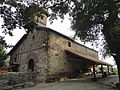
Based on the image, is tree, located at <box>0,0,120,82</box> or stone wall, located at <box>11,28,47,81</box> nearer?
tree, located at <box>0,0,120,82</box>

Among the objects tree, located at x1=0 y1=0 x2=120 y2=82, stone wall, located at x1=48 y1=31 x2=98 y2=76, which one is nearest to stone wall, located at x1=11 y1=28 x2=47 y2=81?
stone wall, located at x1=48 y1=31 x2=98 y2=76

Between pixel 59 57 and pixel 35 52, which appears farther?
pixel 59 57

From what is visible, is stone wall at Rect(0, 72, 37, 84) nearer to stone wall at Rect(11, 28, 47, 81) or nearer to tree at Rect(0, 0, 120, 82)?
stone wall at Rect(11, 28, 47, 81)

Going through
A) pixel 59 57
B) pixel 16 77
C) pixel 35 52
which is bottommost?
pixel 16 77

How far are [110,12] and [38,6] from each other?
6467 mm

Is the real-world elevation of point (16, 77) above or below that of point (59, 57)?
below

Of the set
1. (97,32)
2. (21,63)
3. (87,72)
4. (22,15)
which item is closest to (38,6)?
(22,15)

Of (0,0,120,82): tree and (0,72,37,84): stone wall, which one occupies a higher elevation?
(0,0,120,82): tree

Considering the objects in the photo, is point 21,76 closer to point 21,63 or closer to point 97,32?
point 21,63

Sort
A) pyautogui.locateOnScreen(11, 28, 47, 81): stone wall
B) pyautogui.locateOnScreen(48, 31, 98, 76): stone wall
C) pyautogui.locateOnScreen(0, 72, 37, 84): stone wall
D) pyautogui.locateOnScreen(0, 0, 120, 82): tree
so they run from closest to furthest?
1. pyautogui.locateOnScreen(0, 0, 120, 82): tree
2. pyautogui.locateOnScreen(0, 72, 37, 84): stone wall
3. pyautogui.locateOnScreen(11, 28, 47, 81): stone wall
4. pyautogui.locateOnScreen(48, 31, 98, 76): stone wall

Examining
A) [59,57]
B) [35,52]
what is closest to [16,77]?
[35,52]

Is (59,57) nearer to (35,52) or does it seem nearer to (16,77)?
(35,52)

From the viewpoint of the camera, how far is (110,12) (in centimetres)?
1422

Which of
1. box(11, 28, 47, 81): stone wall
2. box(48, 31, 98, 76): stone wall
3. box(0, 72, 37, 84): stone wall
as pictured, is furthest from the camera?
box(48, 31, 98, 76): stone wall
